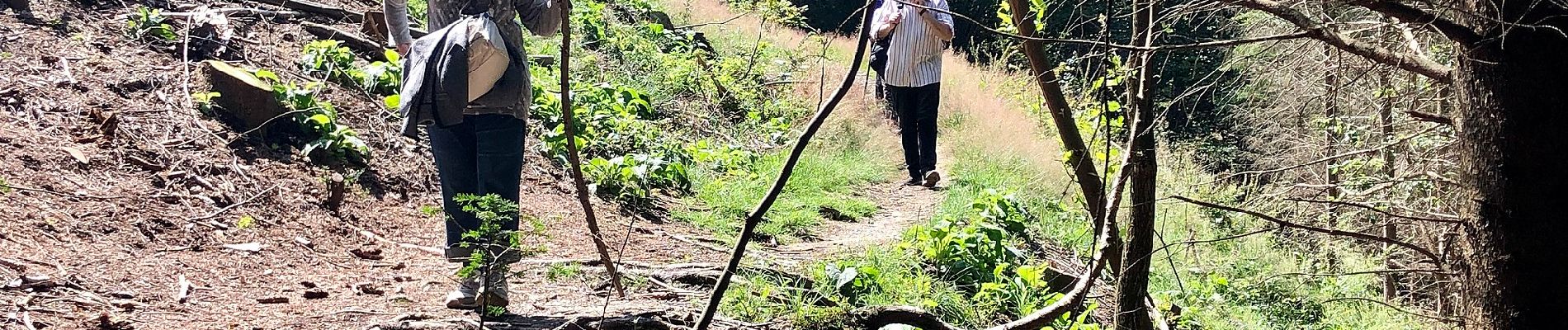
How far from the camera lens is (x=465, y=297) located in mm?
3934

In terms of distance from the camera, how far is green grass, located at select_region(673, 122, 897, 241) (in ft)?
20.9

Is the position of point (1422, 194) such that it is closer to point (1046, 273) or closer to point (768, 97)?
point (1046, 273)

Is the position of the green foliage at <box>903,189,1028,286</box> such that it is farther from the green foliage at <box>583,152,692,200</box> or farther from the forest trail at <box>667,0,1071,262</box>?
the green foliage at <box>583,152,692,200</box>

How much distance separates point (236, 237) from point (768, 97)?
590 centimetres

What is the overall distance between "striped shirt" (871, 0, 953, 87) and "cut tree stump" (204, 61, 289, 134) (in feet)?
11.0

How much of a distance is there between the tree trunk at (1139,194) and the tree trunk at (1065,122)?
9 centimetres

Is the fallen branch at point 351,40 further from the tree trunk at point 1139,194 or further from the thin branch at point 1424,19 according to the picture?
the thin branch at point 1424,19

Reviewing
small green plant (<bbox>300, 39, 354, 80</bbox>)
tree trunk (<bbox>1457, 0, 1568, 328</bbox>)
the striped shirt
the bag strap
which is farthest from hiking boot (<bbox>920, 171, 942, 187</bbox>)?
tree trunk (<bbox>1457, 0, 1568, 328</bbox>)

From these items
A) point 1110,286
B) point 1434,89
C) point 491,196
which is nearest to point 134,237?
point 491,196

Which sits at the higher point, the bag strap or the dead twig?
the bag strap

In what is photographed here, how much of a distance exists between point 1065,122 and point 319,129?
3841mm

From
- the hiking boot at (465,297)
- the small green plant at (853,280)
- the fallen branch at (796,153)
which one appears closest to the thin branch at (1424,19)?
the fallen branch at (796,153)

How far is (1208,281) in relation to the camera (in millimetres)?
7332

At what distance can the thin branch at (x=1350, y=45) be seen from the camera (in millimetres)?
Answer: 2793
